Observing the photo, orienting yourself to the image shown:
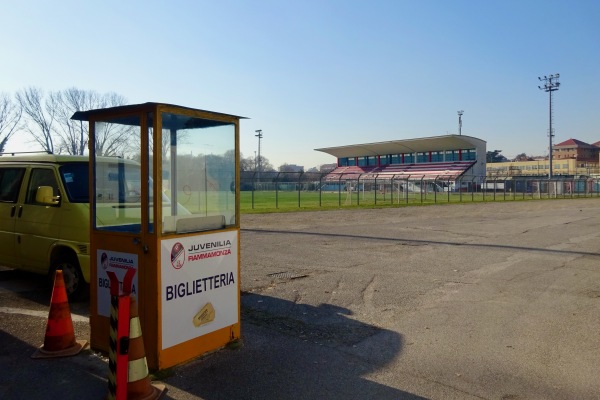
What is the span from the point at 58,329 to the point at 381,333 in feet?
11.3

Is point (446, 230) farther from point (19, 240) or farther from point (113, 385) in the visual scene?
point (113, 385)

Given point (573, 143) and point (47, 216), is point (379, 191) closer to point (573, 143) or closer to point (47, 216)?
point (47, 216)

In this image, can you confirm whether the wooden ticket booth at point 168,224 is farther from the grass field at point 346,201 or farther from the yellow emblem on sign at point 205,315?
the grass field at point 346,201

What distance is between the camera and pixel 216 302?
5.03m

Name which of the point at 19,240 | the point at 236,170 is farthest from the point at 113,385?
the point at 19,240

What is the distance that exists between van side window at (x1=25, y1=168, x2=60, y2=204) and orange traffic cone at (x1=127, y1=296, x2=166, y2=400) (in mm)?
4228

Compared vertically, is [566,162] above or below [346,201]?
above

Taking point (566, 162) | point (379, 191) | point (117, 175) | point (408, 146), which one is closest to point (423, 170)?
point (408, 146)

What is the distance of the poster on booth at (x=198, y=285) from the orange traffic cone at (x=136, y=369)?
0.49 m

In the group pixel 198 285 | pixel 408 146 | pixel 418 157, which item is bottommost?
pixel 198 285

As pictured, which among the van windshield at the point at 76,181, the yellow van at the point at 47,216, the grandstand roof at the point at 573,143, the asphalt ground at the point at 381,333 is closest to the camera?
the asphalt ground at the point at 381,333

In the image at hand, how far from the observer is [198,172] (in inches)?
205

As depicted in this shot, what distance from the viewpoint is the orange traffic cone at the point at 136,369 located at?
3929mm

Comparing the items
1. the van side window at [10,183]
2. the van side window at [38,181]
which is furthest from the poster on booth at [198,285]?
the van side window at [10,183]
